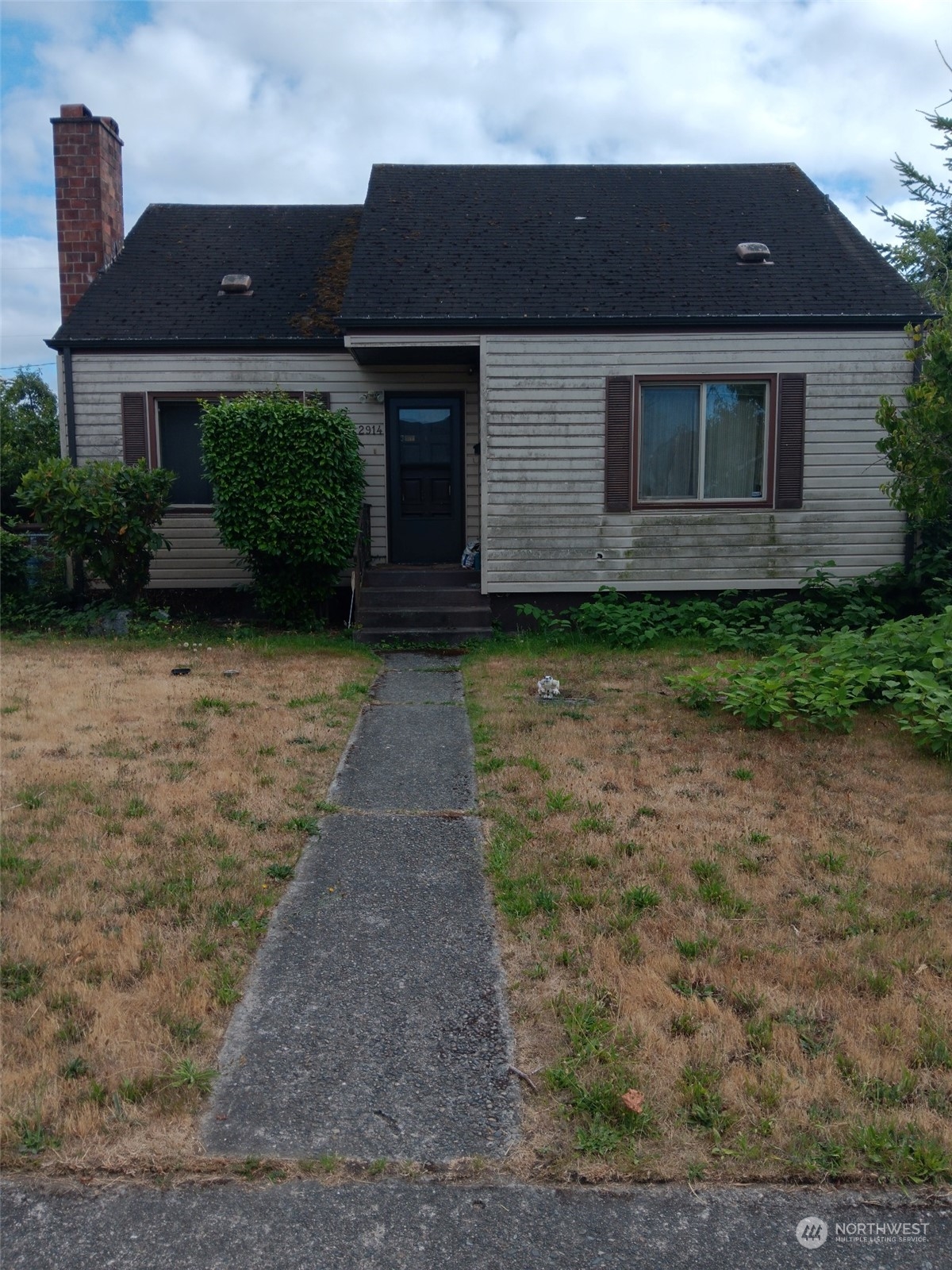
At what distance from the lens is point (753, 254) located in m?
11.2

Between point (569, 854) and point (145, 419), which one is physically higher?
point (145, 419)

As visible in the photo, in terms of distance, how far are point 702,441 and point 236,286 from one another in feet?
19.6

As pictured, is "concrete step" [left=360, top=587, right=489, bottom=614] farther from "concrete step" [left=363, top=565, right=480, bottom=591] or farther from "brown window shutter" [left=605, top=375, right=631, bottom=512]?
"brown window shutter" [left=605, top=375, right=631, bottom=512]

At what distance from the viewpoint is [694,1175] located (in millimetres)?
2576

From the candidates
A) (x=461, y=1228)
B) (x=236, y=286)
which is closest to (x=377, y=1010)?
(x=461, y=1228)

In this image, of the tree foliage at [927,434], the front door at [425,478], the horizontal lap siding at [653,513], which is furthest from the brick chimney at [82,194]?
the tree foliage at [927,434]

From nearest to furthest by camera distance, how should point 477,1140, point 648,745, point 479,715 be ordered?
point 477,1140
point 648,745
point 479,715

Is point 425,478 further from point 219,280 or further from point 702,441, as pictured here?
point 219,280

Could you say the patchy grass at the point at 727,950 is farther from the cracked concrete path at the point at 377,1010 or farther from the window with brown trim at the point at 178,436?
the window with brown trim at the point at 178,436

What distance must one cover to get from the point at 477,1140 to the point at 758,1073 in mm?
885

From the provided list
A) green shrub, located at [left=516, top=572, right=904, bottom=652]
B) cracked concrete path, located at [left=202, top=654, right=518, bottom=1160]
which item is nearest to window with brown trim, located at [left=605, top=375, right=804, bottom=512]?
green shrub, located at [left=516, top=572, right=904, bottom=652]

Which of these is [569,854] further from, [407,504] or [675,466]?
[407,504]

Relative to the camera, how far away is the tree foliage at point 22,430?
17.6 meters

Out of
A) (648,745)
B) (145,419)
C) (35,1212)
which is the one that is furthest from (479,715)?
(145,419)
